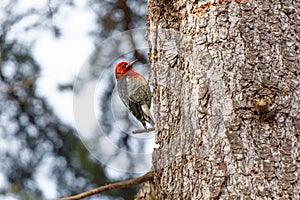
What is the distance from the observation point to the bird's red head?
2.62 metres

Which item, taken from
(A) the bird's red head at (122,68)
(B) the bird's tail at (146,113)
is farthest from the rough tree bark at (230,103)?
(A) the bird's red head at (122,68)

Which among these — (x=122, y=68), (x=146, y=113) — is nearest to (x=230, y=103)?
(x=146, y=113)

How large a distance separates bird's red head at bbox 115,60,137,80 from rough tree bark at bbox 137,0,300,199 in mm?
715

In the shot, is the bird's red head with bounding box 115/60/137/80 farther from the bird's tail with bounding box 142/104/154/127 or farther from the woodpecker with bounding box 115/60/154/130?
the bird's tail with bounding box 142/104/154/127

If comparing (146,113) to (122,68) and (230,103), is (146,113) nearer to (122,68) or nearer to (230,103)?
(122,68)

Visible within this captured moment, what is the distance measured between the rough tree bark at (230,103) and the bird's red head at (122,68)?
71 centimetres

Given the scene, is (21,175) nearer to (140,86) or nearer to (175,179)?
(140,86)

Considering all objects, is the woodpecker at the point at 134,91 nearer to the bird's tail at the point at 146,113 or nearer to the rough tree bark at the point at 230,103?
the bird's tail at the point at 146,113

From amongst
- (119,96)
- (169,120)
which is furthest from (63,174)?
(169,120)

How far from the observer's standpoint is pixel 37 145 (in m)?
4.25

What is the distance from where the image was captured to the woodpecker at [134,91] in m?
2.44

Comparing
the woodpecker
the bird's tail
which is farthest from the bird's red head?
the bird's tail

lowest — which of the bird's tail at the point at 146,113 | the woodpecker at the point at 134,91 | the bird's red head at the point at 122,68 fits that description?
the bird's tail at the point at 146,113

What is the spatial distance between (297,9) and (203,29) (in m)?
0.30
